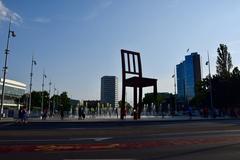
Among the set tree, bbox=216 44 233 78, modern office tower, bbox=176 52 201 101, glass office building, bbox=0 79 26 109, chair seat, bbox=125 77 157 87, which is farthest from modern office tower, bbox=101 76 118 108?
chair seat, bbox=125 77 157 87

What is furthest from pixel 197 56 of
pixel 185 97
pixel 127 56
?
pixel 127 56

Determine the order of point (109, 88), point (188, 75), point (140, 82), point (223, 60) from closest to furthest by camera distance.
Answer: point (140, 82)
point (223, 60)
point (188, 75)
point (109, 88)

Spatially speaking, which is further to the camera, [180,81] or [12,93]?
[180,81]

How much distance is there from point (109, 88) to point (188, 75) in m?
50.4

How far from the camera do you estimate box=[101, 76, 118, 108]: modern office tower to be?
169m

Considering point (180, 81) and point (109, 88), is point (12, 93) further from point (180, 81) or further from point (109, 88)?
point (180, 81)

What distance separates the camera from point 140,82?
34.4m

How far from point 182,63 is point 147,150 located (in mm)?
127431

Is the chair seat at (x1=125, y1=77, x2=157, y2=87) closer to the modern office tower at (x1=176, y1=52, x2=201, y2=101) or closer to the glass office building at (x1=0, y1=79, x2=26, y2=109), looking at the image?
the modern office tower at (x1=176, y1=52, x2=201, y2=101)

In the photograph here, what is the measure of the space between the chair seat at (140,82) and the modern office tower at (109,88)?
133 m

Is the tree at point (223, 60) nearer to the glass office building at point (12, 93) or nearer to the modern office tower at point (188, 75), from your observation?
the modern office tower at point (188, 75)

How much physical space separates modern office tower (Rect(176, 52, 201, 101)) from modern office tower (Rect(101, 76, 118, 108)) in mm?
36808

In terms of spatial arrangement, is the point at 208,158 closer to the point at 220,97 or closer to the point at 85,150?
the point at 85,150

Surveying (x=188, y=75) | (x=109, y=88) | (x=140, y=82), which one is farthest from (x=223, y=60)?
(x=109, y=88)
